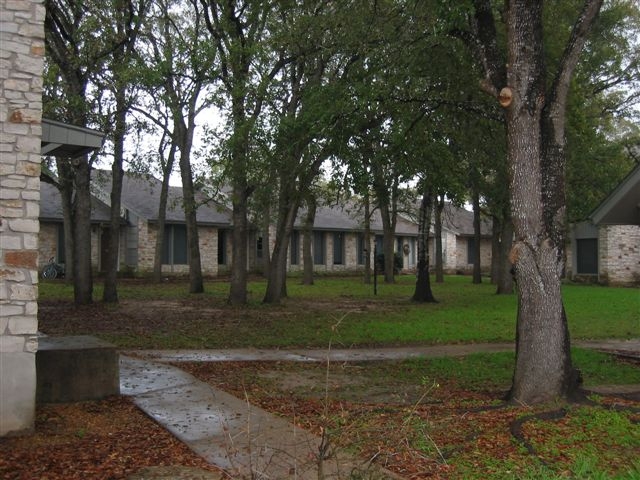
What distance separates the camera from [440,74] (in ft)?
34.4

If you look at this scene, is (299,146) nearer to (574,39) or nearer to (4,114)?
(574,39)

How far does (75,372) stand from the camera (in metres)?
7.45

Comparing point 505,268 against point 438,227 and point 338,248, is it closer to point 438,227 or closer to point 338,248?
point 438,227

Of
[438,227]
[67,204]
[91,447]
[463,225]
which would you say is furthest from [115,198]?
[463,225]

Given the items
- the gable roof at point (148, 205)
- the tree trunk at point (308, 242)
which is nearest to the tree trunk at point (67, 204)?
the gable roof at point (148, 205)

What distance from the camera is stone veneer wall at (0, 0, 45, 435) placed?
6184mm

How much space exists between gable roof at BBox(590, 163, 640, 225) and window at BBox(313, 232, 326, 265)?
2782cm

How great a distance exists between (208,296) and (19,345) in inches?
652

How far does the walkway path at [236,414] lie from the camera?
4.88 metres

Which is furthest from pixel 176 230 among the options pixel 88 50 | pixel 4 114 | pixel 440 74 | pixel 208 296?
pixel 4 114

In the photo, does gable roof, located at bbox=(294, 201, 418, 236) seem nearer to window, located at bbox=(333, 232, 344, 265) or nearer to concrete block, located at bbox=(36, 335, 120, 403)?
window, located at bbox=(333, 232, 344, 265)

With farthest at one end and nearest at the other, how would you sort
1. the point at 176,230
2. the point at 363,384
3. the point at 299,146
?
the point at 176,230 < the point at 299,146 < the point at 363,384

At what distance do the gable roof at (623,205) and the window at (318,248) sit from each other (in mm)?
27817

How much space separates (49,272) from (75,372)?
73.4ft
